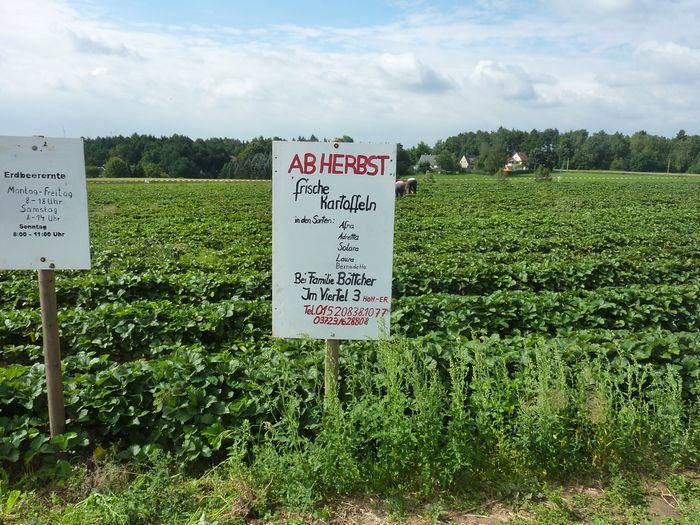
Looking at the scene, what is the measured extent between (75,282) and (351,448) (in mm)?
7547

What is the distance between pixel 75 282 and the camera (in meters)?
9.11

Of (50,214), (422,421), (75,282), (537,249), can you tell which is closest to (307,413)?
(422,421)

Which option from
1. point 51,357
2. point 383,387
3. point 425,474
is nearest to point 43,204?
point 51,357

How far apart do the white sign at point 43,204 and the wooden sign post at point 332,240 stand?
1.48m

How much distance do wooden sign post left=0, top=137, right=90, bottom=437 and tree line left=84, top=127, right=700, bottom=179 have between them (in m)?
72.2

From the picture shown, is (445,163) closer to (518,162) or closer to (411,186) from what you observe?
(518,162)

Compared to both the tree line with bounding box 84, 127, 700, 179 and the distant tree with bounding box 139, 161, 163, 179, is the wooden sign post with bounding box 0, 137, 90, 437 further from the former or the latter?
the distant tree with bounding box 139, 161, 163, 179

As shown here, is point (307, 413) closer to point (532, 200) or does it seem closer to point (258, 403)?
point (258, 403)

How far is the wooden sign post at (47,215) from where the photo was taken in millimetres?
3812

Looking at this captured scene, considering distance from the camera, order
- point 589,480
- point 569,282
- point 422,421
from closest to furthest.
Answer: point 422,421 → point 589,480 → point 569,282

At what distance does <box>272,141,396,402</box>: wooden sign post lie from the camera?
3842mm

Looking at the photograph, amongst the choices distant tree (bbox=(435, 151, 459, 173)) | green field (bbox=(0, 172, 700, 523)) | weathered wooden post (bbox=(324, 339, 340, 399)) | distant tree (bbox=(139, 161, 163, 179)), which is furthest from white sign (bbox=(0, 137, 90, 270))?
distant tree (bbox=(435, 151, 459, 173))

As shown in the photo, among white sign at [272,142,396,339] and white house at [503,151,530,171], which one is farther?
white house at [503,151,530,171]

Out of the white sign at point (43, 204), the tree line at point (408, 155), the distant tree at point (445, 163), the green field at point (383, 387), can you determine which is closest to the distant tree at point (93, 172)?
the tree line at point (408, 155)
